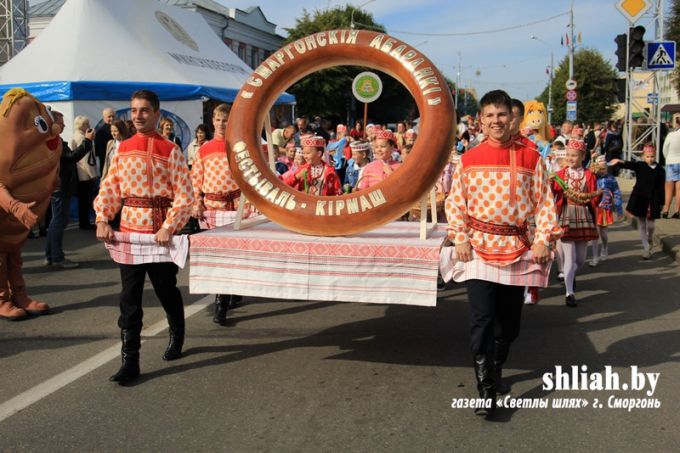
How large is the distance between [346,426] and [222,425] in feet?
2.20

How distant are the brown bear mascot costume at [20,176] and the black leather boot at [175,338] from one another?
1.82 metres

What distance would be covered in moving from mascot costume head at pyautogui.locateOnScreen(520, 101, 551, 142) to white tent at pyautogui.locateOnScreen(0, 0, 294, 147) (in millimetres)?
6772

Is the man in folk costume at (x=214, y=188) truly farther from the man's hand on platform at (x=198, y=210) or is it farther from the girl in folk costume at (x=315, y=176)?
the girl in folk costume at (x=315, y=176)

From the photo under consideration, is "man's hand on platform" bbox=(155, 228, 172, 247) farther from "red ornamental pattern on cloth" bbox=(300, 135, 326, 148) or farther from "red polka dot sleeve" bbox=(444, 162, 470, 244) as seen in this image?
"red ornamental pattern on cloth" bbox=(300, 135, 326, 148)

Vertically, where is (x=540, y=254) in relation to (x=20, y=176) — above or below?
below

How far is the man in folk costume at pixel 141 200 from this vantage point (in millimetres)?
4477

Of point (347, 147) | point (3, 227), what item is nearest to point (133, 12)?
point (347, 147)

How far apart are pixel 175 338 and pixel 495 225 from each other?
2375 millimetres

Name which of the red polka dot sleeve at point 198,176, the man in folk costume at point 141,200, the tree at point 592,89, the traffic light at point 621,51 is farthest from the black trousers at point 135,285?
the tree at point 592,89

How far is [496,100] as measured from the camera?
13.1 ft

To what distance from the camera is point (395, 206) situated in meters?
4.54

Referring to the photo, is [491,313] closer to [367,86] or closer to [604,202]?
[604,202]

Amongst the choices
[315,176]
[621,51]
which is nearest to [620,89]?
[621,51]

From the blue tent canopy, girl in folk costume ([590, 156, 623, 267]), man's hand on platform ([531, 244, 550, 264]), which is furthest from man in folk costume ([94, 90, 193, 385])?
the blue tent canopy
